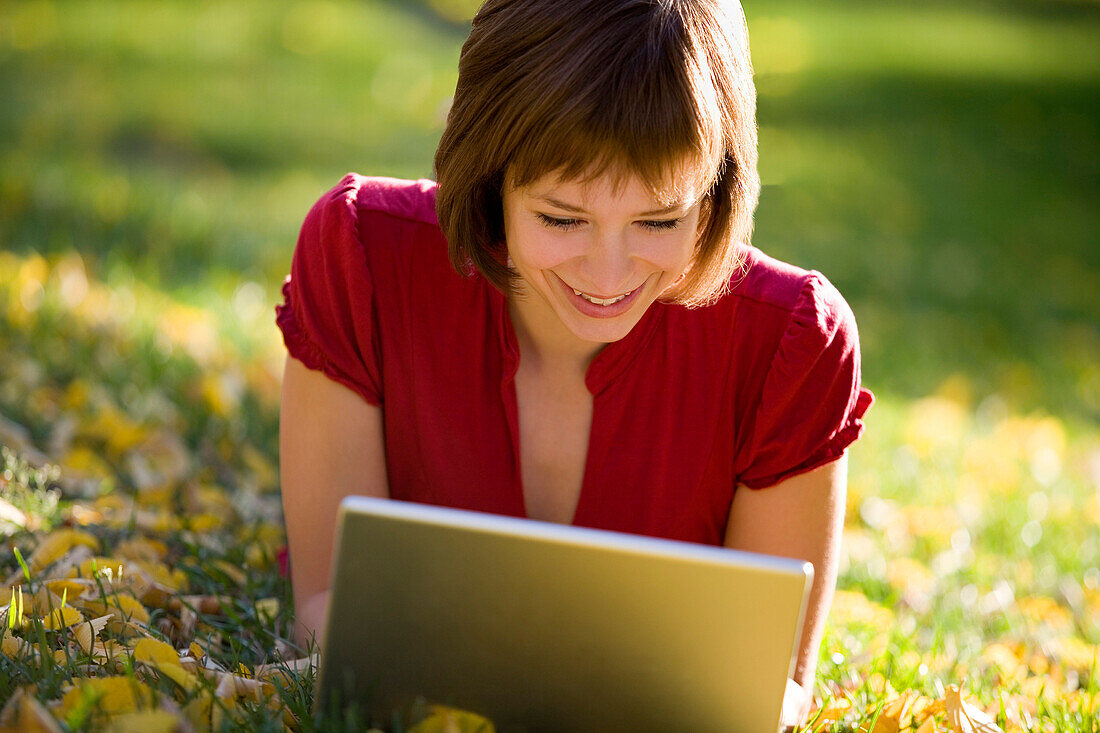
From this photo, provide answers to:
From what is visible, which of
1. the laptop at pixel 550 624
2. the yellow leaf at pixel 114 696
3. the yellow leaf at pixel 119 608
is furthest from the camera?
the yellow leaf at pixel 119 608

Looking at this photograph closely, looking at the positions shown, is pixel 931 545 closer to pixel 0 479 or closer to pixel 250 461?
pixel 250 461

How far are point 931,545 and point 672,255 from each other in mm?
1586

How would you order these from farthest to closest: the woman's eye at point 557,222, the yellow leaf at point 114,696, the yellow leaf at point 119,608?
the yellow leaf at point 119,608, the woman's eye at point 557,222, the yellow leaf at point 114,696

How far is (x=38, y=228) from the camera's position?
13.7 ft

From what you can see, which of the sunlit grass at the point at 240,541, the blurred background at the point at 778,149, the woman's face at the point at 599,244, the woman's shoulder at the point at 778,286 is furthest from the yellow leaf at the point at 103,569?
the blurred background at the point at 778,149

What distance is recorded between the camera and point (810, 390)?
73.4 inches

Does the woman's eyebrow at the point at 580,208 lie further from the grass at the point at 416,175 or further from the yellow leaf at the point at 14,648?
the yellow leaf at the point at 14,648

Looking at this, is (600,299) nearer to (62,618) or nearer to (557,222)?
(557,222)

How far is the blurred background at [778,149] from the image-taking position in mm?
4555

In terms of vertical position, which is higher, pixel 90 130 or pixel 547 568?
pixel 90 130

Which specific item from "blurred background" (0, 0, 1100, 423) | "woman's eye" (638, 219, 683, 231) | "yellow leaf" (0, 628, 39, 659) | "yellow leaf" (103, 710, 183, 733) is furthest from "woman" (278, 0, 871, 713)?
"blurred background" (0, 0, 1100, 423)

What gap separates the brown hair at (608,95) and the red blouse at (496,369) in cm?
25

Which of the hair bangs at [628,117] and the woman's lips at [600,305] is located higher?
the hair bangs at [628,117]

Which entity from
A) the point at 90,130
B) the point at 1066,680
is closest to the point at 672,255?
the point at 1066,680
